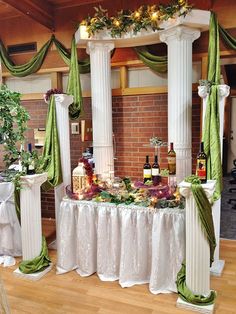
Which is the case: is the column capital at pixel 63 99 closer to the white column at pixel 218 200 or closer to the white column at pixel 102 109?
the white column at pixel 102 109

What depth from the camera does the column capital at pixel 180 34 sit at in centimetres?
299

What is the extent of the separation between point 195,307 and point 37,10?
379 centimetres

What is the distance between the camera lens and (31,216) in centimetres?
292

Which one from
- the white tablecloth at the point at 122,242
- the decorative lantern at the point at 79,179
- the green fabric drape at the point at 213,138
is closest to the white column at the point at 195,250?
the white tablecloth at the point at 122,242

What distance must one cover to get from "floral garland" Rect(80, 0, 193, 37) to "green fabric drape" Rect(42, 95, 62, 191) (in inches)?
38.4

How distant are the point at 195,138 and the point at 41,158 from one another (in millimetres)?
1860

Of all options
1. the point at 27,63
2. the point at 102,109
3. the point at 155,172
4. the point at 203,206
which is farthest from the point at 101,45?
the point at 203,206

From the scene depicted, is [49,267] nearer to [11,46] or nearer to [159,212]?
[159,212]

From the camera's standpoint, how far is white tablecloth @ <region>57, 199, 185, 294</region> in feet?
8.45

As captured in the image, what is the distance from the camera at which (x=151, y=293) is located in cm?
259

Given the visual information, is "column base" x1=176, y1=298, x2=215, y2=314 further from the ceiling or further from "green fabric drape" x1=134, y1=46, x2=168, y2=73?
the ceiling

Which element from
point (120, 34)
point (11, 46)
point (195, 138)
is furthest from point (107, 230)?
point (11, 46)

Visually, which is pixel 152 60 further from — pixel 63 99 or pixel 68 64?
pixel 63 99

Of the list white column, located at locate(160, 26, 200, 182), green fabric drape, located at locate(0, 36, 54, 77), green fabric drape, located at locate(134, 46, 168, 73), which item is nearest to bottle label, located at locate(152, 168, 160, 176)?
white column, located at locate(160, 26, 200, 182)
